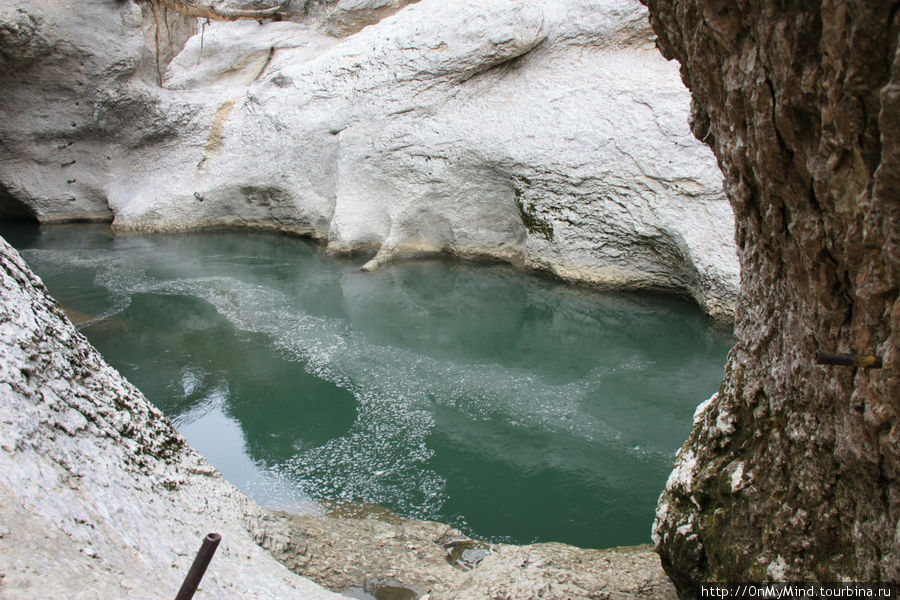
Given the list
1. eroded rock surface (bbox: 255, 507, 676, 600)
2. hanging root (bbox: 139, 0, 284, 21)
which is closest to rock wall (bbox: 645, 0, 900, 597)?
eroded rock surface (bbox: 255, 507, 676, 600)

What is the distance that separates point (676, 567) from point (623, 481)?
5.80 feet

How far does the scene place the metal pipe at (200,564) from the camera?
1023 millimetres

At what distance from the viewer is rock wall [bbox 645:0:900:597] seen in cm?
114

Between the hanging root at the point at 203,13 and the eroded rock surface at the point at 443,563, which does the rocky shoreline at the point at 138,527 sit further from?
the hanging root at the point at 203,13

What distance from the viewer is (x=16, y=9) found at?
27.9ft

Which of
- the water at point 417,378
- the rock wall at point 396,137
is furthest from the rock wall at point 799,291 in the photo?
the rock wall at point 396,137

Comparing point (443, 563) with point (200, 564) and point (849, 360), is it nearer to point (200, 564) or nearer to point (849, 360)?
point (200, 564)

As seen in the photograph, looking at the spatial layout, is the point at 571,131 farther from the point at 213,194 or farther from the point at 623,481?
the point at 213,194

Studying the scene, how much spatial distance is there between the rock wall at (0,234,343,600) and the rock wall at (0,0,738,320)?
5.08 m

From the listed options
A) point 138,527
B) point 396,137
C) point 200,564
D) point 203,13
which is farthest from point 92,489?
point 203,13

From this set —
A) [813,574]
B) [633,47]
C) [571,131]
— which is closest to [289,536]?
[813,574]

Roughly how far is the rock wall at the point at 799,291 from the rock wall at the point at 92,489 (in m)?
1.33

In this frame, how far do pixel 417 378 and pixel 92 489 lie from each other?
3381 mm

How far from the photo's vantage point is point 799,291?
61.3 inches
